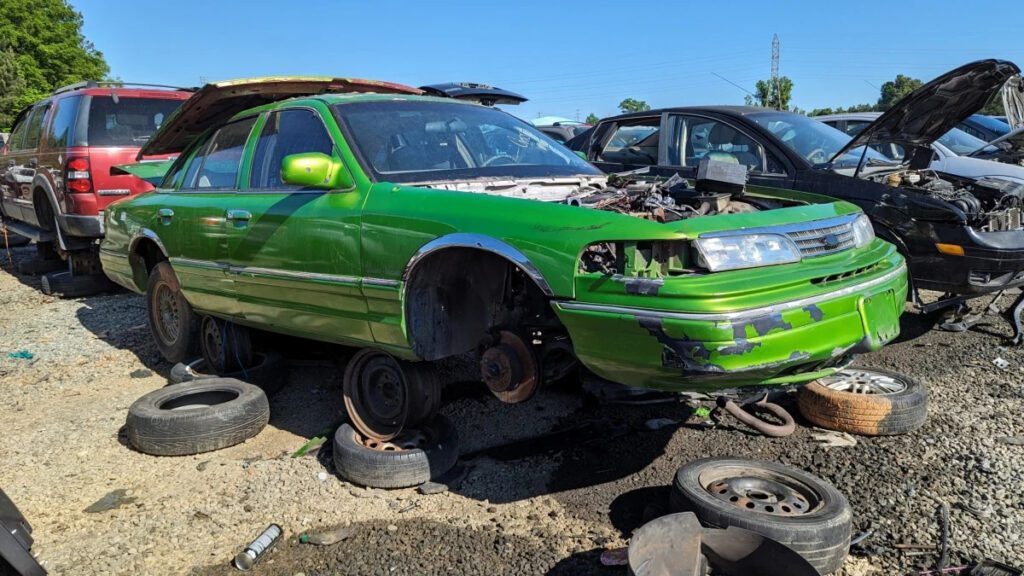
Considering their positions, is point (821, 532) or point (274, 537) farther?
point (274, 537)

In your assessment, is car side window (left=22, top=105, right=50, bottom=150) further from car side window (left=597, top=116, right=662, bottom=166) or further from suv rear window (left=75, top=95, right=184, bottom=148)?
car side window (left=597, top=116, right=662, bottom=166)

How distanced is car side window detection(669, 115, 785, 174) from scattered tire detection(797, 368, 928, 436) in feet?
7.79

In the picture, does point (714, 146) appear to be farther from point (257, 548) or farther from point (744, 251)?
point (257, 548)

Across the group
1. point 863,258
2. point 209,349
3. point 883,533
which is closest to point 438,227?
point 863,258

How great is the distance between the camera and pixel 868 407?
11.8 ft

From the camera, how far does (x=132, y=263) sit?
17.3ft

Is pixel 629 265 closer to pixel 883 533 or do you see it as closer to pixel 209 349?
A: pixel 883 533

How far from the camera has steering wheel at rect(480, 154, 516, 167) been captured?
12.3 ft

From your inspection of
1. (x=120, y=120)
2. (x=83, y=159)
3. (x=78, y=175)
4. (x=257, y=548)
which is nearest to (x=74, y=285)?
(x=78, y=175)

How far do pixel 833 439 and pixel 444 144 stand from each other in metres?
2.53

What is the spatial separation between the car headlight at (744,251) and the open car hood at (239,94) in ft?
9.64

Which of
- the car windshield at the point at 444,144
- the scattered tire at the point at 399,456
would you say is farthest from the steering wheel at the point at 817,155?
the scattered tire at the point at 399,456

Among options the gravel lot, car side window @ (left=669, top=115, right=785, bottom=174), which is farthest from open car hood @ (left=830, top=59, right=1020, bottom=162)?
the gravel lot

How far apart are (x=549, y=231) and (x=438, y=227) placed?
1.79 ft
